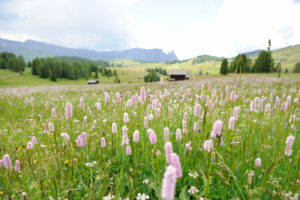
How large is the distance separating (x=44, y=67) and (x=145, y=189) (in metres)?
115

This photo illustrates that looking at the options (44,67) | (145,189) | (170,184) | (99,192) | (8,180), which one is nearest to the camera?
(170,184)

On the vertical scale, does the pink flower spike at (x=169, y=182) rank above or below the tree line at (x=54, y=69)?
below

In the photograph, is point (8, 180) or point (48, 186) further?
point (8, 180)

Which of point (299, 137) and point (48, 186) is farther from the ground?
point (299, 137)

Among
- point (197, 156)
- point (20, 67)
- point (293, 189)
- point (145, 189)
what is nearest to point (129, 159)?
point (145, 189)

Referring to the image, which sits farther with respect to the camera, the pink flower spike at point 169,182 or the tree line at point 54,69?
the tree line at point 54,69

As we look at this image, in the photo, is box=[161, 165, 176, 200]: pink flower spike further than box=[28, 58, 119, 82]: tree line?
No

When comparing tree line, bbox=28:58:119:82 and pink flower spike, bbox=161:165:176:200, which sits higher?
tree line, bbox=28:58:119:82

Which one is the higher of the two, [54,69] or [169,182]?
[54,69]

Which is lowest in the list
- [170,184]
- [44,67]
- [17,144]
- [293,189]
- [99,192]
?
[17,144]

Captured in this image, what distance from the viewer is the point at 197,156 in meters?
2.52

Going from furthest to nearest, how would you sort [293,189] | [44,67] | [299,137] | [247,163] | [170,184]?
[44,67] → [299,137] → [247,163] → [293,189] → [170,184]

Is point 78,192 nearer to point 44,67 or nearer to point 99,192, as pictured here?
point 99,192

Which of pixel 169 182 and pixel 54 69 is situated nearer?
pixel 169 182
